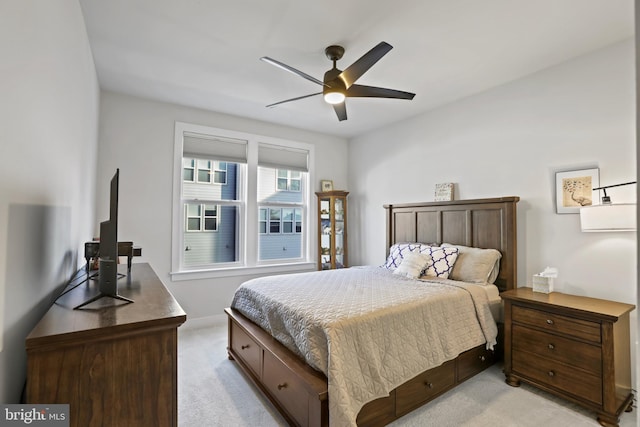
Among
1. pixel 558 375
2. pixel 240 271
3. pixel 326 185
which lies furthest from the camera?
pixel 326 185

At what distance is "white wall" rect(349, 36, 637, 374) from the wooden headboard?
139mm

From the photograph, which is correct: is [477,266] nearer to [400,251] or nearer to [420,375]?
[400,251]

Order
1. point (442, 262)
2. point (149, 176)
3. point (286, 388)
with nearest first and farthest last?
point (286, 388) → point (442, 262) → point (149, 176)

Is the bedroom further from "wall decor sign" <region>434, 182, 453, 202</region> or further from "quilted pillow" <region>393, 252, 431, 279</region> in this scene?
"quilted pillow" <region>393, 252, 431, 279</region>

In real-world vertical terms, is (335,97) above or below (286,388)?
above

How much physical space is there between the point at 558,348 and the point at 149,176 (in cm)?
436

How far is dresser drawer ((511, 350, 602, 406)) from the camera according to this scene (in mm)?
2086

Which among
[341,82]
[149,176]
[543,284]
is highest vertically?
[341,82]

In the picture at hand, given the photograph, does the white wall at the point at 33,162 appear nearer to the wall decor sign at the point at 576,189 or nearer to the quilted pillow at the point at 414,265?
the quilted pillow at the point at 414,265

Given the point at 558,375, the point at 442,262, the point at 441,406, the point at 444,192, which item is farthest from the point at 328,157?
the point at 558,375

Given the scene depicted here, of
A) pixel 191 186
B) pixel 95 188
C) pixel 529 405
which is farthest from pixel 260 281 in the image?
pixel 529 405

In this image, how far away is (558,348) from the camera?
7.48ft

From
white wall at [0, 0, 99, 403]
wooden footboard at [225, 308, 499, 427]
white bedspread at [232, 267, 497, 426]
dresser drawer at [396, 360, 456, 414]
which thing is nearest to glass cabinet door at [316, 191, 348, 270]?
white bedspread at [232, 267, 497, 426]

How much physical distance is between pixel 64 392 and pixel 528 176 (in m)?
3.63
